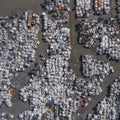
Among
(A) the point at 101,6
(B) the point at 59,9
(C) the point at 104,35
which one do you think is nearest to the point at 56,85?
(C) the point at 104,35

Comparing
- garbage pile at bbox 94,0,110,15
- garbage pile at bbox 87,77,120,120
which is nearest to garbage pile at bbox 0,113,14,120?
garbage pile at bbox 87,77,120,120

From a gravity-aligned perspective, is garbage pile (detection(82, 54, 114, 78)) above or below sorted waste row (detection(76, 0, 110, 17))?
below

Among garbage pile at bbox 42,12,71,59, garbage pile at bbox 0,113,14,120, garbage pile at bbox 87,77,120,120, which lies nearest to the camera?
garbage pile at bbox 87,77,120,120

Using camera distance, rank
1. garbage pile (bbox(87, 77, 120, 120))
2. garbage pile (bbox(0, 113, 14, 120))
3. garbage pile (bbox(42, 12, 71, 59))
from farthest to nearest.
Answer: garbage pile (bbox(0, 113, 14, 120)), garbage pile (bbox(42, 12, 71, 59)), garbage pile (bbox(87, 77, 120, 120))

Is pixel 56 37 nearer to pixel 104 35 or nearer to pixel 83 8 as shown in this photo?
pixel 83 8

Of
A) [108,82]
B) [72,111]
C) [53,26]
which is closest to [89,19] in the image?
[53,26]

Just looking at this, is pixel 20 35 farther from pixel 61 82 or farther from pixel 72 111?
pixel 72 111

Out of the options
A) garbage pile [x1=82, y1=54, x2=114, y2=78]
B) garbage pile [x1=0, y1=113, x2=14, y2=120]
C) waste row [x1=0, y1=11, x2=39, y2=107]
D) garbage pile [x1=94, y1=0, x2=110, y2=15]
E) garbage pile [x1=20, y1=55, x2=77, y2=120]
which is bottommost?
garbage pile [x1=0, y1=113, x2=14, y2=120]

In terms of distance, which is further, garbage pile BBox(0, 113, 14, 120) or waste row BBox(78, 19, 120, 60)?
garbage pile BBox(0, 113, 14, 120)

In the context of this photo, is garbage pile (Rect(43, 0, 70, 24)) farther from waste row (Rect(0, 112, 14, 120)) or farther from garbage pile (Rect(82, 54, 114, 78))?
waste row (Rect(0, 112, 14, 120))
